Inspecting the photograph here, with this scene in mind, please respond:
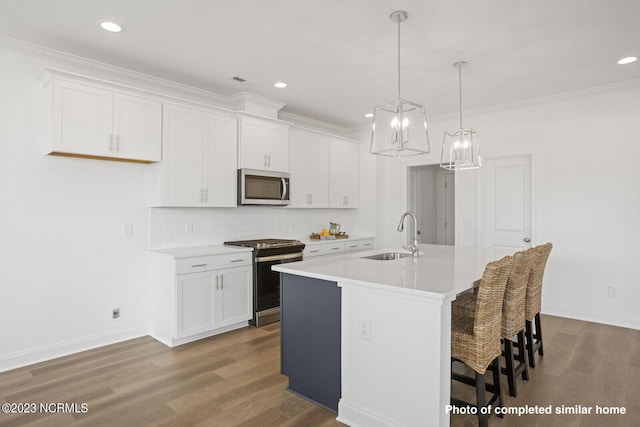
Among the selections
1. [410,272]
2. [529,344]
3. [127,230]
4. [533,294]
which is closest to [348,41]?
[410,272]

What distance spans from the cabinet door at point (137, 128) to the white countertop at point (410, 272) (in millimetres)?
1938

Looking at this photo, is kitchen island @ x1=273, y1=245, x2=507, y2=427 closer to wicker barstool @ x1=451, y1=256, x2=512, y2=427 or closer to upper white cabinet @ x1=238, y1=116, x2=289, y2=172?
wicker barstool @ x1=451, y1=256, x2=512, y2=427

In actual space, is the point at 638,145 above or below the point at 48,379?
above

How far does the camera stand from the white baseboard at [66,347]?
10.1ft

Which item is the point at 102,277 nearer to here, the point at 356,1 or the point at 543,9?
the point at 356,1

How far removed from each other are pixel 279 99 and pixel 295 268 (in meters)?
2.80

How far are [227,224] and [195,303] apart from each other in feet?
3.90

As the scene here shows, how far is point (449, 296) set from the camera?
6.28 ft

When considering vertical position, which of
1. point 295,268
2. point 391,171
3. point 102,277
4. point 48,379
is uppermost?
point 391,171

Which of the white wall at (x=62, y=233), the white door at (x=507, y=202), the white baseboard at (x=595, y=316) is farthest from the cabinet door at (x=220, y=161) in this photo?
the white baseboard at (x=595, y=316)

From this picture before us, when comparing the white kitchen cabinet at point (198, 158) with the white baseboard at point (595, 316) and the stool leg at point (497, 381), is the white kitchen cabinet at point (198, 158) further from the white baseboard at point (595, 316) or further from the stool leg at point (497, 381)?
the white baseboard at point (595, 316)

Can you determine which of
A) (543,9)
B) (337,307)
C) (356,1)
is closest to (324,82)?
(356,1)

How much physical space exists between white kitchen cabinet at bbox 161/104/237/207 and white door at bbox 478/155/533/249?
3436 mm

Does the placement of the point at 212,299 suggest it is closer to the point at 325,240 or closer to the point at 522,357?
the point at 325,240
